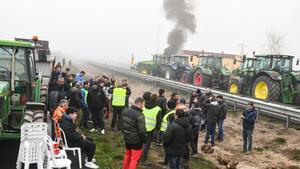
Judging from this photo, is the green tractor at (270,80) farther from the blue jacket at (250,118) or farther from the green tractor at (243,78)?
the blue jacket at (250,118)

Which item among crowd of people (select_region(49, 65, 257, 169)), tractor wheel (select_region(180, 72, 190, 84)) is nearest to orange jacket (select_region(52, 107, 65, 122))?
crowd of people (select_region(49, 65, 257, 169))

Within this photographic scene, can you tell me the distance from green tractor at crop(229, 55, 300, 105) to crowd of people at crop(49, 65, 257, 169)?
5007mm

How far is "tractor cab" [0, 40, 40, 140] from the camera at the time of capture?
27.7ft

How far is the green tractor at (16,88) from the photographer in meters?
8.36

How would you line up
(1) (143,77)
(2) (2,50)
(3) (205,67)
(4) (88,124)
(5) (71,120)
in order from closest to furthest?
(5) (71,120) < (2) (2,50) < (4) (88,124) < (3) (205,67) < (1) (143,77)

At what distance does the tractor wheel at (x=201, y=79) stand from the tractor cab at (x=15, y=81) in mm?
16522

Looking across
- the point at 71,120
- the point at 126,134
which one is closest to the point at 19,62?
the point at 71,120

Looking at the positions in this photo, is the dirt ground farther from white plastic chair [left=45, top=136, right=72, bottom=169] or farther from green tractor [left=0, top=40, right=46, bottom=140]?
green tractor [left=0, top=40, right=46, bottom=140]

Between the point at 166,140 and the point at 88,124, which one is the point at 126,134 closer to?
the point at 166,140

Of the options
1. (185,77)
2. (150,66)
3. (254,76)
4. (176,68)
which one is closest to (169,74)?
(176,68)

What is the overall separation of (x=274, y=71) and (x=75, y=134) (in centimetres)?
1251

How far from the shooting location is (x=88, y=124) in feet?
41.3

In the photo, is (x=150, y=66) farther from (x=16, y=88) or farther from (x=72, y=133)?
(x=72, y=133)

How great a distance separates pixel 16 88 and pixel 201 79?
56.2ft
